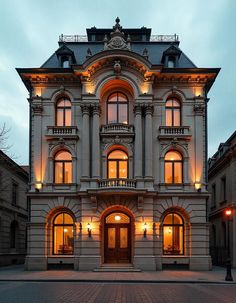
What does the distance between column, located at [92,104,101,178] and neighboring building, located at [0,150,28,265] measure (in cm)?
741

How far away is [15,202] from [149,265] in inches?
631

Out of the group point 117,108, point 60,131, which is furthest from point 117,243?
point 117,108

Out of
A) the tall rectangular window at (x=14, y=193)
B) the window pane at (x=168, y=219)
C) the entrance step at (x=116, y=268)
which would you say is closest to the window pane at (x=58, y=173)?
the entrance step at (x=116, y=268)

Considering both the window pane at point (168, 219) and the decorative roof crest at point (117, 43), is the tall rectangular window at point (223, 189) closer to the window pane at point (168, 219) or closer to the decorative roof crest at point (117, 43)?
the window pane at point (168, 219)

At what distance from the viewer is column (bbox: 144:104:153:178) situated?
101ft

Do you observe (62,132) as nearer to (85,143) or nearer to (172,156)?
(85,143)

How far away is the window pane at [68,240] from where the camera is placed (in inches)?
1225

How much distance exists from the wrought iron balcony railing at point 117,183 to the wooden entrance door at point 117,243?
342 cm

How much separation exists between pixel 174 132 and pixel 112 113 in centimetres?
494

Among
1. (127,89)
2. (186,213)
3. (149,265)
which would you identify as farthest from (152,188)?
(127,89)

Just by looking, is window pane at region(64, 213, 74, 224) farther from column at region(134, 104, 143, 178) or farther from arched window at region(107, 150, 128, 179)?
column at region(134, 104, 143, 178)

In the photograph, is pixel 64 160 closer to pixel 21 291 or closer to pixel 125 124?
pixel 125 124

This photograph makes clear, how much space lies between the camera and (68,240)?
31234 mm

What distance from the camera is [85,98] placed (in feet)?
104
